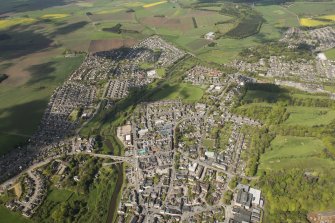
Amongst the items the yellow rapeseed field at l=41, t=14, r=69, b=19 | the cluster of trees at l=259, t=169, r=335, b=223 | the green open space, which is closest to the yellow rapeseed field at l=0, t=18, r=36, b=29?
the yellow rapeseed field at l=41, t=14, r=69, b=19

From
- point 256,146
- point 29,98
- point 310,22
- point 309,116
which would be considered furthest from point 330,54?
point 29,98

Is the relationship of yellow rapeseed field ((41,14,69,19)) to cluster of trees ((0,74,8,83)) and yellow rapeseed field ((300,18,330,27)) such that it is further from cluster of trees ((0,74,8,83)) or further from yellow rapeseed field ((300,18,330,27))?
yellow rapeseed field ((300,18,330,27))

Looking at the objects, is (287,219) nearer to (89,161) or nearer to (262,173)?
(262,173)

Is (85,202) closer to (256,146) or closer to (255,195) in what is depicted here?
(255,195)

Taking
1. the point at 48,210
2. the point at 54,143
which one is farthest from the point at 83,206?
the point at 54,143

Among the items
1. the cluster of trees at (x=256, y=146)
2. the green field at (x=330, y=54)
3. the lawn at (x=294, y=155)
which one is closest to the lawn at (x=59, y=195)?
the cluster of trees at (x=256, y=146)

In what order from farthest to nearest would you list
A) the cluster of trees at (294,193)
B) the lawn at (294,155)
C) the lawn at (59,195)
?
the lawn at (294,155)
the lawn at (59,195)
the cluster of trees at (294,193)

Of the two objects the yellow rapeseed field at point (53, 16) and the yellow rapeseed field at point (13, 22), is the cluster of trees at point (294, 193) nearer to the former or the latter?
the yellow rapeseed field at point (13, 22)
